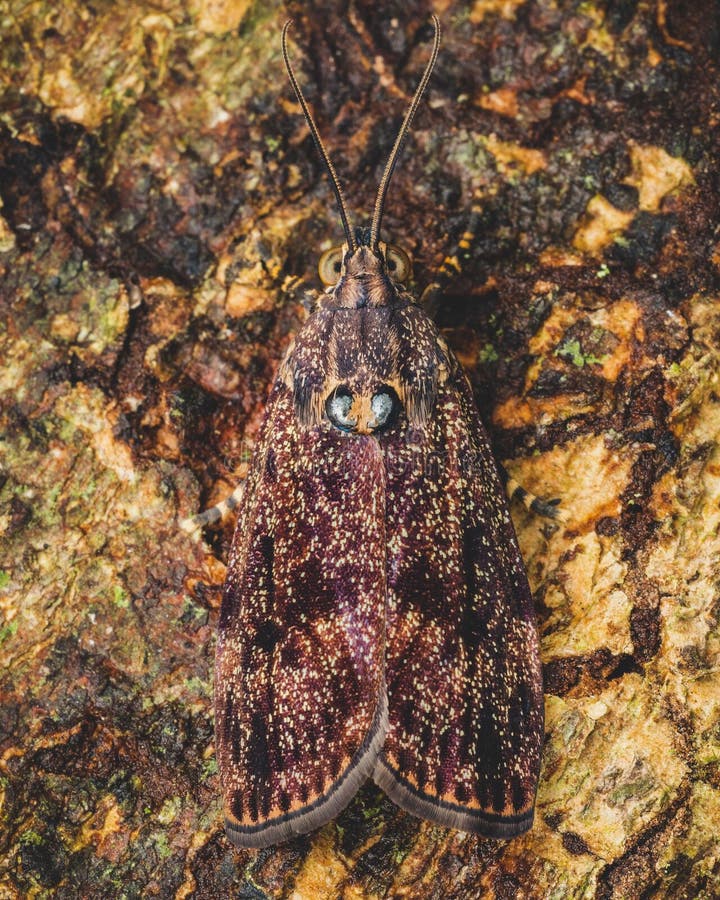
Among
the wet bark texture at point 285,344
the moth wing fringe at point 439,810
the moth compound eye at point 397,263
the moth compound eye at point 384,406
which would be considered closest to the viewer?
the moth wing fringe at point 439,810

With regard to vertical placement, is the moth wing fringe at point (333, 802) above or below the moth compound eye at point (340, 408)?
below

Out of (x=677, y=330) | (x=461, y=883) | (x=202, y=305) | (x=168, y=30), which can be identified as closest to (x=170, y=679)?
(x=461, y=883)

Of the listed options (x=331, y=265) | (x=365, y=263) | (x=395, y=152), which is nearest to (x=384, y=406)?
(x=365, y=263)

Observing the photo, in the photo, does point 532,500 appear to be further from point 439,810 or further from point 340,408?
point 439,810

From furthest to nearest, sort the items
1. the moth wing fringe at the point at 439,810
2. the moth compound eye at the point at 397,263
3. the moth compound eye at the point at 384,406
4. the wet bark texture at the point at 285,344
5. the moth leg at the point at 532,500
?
1. the moth compound eye at the point at 397,263
2. the moth leg at the point at 532,500
3. the moth compound eye at the point at 384,406
4. the wet bark texture at the point at 285,344
5. the moth wing fringe at the point at 439,810

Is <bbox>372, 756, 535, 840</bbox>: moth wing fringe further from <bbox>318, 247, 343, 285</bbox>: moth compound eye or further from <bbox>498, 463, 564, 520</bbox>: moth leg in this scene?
<bbox>318, 247, 343, 285</bbox>: moth compound eye

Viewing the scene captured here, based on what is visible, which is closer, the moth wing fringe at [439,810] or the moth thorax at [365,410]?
the moth wing fringe at [439,810]

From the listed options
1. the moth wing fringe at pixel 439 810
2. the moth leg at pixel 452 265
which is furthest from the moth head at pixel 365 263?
the moth wing fringe at pixel 439 810

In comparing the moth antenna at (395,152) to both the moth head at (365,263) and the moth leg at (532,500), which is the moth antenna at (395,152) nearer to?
the moth head at (365,263)

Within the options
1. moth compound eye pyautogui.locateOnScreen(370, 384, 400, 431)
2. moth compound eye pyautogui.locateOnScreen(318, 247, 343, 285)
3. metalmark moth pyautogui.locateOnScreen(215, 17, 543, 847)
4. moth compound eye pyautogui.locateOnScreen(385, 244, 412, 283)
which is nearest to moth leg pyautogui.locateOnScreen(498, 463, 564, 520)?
metalmark moth pyautogui.locateOnScreen(215, 17, 543, 847)
